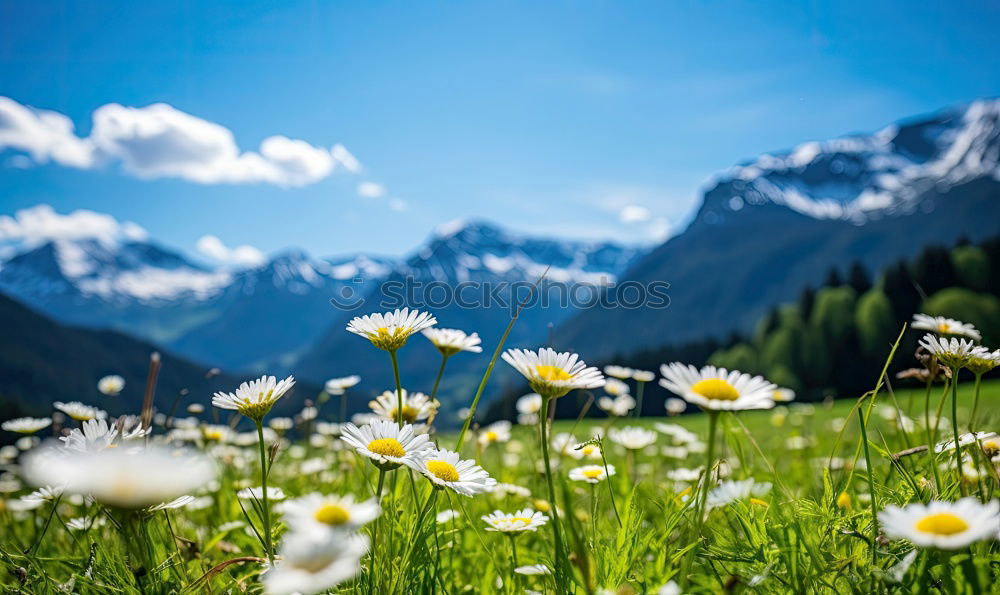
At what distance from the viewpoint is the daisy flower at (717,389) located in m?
1.02

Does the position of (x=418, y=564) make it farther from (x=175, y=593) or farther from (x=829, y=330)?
(x=829, y=330)

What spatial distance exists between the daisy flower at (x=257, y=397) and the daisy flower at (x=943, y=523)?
1192 mm

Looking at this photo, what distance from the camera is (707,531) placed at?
1758mm

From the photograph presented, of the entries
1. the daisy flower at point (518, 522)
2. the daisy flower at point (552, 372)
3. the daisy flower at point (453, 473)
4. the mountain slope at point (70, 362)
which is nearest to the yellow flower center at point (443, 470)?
the daisy flower at point (453, 473)

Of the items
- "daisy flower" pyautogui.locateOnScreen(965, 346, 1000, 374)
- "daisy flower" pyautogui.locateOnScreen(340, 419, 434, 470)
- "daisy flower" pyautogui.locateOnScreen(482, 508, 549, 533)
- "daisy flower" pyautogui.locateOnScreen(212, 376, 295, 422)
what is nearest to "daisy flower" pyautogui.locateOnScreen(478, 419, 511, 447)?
"daisy flower" pyautogui.locateOnScreen(482, 508, 549, 533)

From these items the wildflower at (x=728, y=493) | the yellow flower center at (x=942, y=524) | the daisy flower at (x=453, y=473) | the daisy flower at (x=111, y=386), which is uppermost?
the daisy flower at (x=111, y=386)

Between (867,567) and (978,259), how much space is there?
53.9m

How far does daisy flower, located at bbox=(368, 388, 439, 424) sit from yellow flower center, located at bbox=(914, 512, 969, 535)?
4.40ft

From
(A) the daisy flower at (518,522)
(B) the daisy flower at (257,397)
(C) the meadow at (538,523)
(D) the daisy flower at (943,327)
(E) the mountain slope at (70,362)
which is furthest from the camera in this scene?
(E) the mountain slope at (70,362)

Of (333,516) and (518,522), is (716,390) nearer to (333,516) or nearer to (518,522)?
(333,516)

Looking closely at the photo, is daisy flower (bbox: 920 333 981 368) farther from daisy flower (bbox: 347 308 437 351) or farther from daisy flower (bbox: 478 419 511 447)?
daisy flower (bbox: 478 419 511 447)

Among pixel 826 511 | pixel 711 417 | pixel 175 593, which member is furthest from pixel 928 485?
pixel 175 593

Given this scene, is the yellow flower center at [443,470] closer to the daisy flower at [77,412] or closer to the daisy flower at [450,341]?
the daisy flower at [450,341]

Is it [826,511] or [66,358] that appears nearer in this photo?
[826,511]
